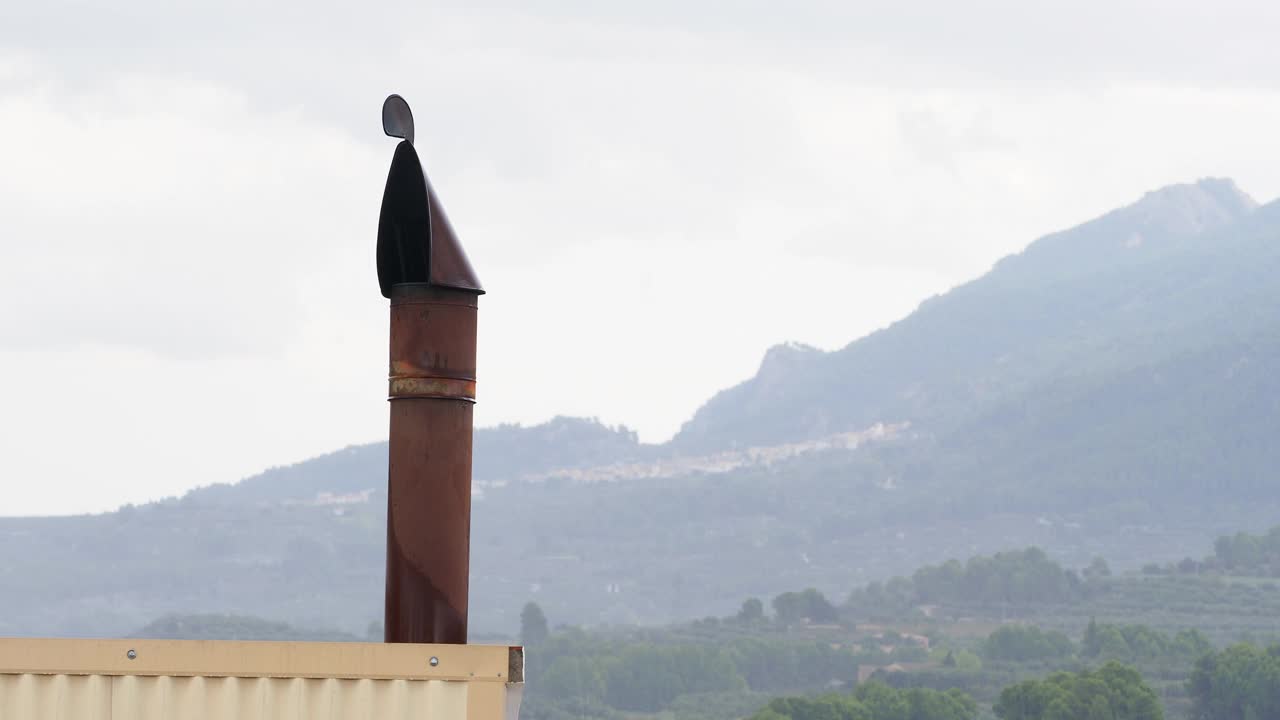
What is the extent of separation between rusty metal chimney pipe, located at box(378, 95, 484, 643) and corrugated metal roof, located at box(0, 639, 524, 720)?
4.44ft

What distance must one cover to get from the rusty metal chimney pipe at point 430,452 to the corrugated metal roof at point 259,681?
4.44 ft

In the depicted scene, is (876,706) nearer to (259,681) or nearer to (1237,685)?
(1237,685)

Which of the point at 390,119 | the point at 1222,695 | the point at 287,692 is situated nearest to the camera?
the point at 287,692

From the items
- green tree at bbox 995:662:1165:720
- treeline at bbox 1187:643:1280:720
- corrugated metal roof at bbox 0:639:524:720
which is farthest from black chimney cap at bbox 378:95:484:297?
treeline at bbox 1187:643:1280:720

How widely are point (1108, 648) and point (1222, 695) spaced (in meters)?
48.1

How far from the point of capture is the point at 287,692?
1081 cm

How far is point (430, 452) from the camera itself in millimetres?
12328

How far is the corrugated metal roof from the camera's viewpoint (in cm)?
1072

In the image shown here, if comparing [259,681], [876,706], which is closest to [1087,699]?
[876,706]

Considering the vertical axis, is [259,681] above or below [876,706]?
above

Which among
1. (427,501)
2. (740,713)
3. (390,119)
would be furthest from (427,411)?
(740,713)

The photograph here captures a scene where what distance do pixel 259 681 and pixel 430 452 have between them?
6.78ft

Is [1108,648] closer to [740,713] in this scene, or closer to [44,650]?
[740,713]

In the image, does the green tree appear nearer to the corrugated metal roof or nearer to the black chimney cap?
the black chimney cap
